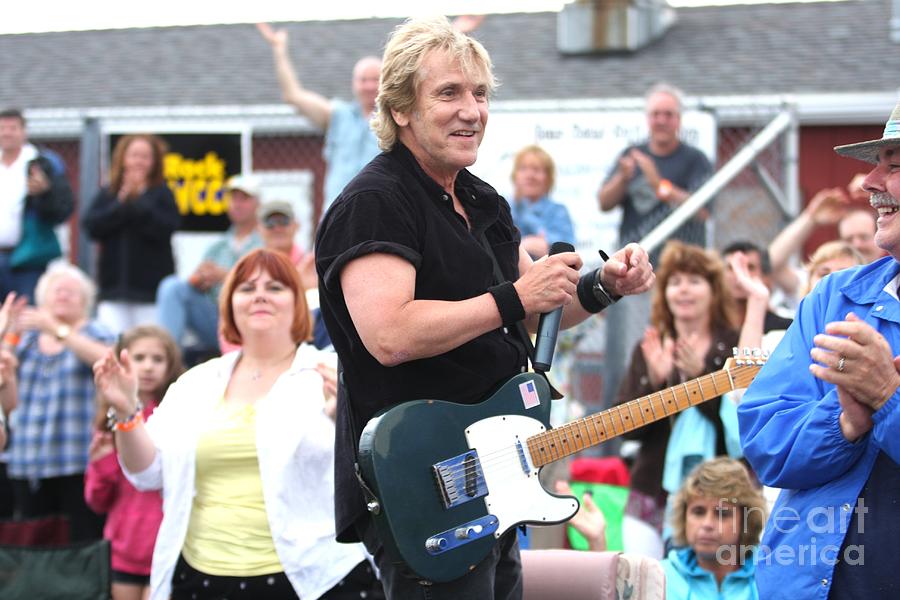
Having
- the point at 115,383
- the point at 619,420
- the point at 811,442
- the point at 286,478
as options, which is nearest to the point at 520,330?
the point at 619,420

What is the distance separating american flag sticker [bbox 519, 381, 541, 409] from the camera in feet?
11.8

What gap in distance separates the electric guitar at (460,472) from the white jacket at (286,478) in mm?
1405

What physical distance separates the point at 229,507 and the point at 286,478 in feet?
0.88

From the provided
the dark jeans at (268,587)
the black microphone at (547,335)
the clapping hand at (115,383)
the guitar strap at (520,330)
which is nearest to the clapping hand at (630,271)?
the black microphone at (547,335)

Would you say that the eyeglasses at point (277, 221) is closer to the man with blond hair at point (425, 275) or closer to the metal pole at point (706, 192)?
the metal pole at point (706, 192)

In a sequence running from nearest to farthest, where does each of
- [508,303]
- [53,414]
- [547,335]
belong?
[508,303], [547,335], [53,414]

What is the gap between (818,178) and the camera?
1469cm

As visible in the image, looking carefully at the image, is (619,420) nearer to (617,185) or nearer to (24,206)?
(617,185)

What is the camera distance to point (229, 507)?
16.1 feet

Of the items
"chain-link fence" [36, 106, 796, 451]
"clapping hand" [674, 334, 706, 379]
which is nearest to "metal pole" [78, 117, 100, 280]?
"chain-link fence" [36, 106, 796, 451]

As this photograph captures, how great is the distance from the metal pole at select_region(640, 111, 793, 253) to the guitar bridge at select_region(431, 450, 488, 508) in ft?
13.1

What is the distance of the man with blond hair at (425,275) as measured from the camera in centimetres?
329

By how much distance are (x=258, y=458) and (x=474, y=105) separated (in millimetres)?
2016

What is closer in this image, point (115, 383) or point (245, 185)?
point (115, 383)
